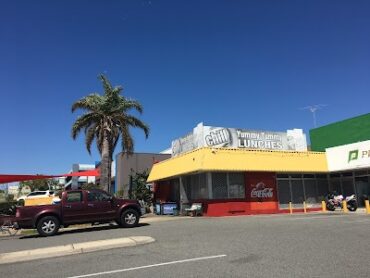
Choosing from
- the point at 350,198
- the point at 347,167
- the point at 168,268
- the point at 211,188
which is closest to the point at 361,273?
the point at 168,268

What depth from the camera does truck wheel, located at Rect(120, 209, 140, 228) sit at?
18750 millimetres

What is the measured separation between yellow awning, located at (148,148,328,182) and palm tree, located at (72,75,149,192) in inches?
175

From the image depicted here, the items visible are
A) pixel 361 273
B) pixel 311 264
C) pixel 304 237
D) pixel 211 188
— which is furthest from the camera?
pixel 211 188

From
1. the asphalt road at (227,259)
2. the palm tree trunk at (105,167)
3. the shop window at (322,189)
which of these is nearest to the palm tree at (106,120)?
the palm tree trunk at (105,167)

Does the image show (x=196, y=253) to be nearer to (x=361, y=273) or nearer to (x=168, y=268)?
(x=168, y=268)

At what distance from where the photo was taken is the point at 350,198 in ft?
89.1

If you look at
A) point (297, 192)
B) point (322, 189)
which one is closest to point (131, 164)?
point (297, 192)

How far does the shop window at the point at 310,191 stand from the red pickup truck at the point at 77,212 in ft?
53.8

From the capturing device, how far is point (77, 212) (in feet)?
59.1

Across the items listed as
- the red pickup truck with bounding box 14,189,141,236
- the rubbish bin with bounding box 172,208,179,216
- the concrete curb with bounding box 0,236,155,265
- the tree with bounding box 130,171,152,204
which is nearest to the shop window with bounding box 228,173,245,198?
the rubbish bin with bounding box 172,208,179,216

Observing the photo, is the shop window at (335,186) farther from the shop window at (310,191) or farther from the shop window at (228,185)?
the shop window at (228,185)

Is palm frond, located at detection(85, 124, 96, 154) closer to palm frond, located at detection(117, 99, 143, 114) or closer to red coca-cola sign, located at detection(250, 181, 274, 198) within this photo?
palm frond, located at detection(117, 99, 143, 114)

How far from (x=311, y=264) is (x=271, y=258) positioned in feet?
3.31

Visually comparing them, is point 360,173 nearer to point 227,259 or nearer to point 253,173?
point 253,173
